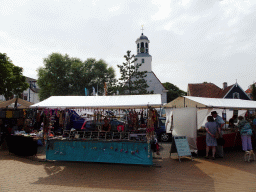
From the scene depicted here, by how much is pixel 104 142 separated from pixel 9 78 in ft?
60.9

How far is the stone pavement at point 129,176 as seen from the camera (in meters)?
4.79

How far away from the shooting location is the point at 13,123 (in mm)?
10359

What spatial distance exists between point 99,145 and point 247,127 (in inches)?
207

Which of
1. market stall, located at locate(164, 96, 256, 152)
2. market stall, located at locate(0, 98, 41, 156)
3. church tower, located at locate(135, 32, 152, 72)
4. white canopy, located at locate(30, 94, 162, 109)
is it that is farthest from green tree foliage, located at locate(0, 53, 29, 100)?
church tower, located at locate(135, 32, 152, 72)

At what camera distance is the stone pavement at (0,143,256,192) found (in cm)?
479

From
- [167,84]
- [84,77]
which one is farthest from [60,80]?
[167,84]

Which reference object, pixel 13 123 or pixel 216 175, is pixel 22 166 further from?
pixel 216 175

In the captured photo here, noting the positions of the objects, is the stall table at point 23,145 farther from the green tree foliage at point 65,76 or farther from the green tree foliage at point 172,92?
the green tree foliage at point 172,92

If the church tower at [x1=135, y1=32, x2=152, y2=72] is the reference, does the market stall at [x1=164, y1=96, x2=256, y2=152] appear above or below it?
below

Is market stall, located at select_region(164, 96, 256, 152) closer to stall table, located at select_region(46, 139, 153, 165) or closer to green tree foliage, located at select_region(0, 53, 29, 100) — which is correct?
stall table, located at select_region(46, 139, 153, 165)

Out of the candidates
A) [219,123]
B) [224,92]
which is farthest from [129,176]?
[224,92]

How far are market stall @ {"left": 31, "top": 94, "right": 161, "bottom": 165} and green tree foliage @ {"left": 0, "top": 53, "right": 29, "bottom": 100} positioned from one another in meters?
13.3

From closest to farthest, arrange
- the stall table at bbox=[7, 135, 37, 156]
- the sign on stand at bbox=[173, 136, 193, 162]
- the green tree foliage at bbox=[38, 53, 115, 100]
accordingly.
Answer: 1. the sign on stand at bbox=[173, 136, 193, 162]
2. the stall table at bbox=[7, 135, 37, 156]
3. the green tree foliage at bbox=[38, 53, 115, 100]

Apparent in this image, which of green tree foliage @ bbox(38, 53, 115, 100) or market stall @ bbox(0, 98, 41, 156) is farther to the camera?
green tree foliage @ bbox(38, 53, 115, 100)
